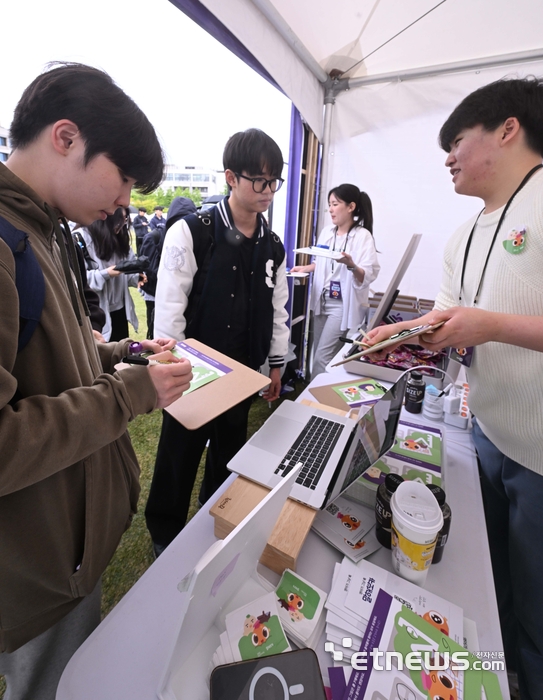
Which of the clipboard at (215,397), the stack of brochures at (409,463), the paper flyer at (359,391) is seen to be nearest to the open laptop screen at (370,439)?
the stack of brochures at (409,463)

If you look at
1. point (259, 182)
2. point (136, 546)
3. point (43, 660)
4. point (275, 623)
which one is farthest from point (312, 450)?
point (136, 546)

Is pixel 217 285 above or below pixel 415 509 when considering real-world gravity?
above

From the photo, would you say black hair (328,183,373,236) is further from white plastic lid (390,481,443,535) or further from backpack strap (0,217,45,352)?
backpack strap (0,217,45,352)

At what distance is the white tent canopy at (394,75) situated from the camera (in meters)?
2.06

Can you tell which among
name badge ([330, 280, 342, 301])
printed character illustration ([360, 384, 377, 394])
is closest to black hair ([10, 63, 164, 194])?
printed character illustration ([360, 384, 377, 394])

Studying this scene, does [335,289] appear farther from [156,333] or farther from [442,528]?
[442,528]

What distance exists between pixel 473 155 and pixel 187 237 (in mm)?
989

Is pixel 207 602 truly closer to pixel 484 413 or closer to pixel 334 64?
pixel 484 413

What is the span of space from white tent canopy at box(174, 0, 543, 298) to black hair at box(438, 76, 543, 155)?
123cm

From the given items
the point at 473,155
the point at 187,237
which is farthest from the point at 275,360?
the point at 473,155

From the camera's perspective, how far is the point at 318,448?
0.98 metres

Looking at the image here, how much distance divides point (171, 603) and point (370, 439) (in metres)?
0.52

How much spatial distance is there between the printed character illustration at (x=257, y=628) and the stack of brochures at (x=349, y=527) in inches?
9.3

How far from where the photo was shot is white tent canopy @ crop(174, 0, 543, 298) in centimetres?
206
